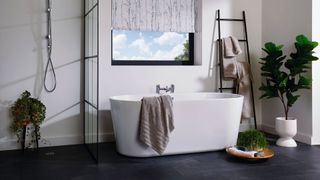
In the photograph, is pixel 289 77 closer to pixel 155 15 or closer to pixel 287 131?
pixel 287 131

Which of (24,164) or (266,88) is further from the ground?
(266,88)

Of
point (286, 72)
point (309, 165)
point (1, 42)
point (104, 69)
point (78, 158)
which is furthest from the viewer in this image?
point (286, 72)

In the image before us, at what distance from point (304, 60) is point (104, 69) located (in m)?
2.52

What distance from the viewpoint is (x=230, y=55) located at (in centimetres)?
502

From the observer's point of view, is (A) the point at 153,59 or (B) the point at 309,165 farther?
(A) the point at 153,59

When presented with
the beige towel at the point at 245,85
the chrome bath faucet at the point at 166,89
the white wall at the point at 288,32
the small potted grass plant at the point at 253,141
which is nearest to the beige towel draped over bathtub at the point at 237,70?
the beige towel at the point at 245,85

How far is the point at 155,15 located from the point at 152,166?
2226mm

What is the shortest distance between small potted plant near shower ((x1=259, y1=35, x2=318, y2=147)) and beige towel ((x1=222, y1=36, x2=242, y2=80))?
48 centimetres

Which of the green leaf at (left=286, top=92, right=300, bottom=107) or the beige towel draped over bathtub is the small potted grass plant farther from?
the beige towel draped over bathtub

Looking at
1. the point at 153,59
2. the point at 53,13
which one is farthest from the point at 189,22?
the point at 53,13

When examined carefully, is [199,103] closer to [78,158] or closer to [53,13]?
[78,158]

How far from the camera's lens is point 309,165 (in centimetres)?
357

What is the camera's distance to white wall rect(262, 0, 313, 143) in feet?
14.8

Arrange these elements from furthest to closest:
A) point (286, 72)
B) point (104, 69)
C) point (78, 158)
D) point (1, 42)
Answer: point (286, 72) < point (104, 69) < point (1, 42) < point (78, 158)
